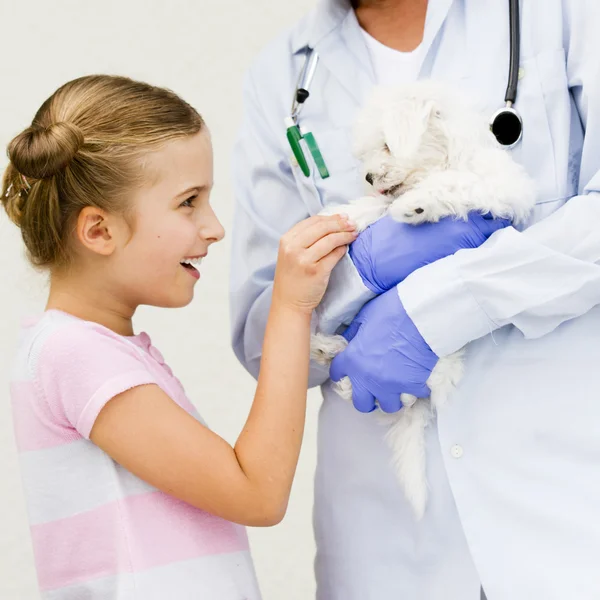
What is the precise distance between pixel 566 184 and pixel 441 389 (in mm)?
354

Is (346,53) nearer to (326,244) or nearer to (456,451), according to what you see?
(326,244)

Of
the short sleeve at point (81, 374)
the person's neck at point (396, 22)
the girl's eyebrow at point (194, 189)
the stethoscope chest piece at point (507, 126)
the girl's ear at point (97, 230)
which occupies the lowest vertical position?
the short sleeve at point (81, 374)

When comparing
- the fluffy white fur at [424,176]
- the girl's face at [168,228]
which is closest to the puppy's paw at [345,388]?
the fluffy white fur at [424,176]

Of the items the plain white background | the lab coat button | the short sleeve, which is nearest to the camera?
the short sleeve

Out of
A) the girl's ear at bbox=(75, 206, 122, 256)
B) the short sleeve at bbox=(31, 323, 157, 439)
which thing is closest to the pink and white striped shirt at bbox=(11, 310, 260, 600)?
the short sleeve at bbox=(31, 323, 157, 439)

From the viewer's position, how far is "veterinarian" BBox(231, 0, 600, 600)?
3.75 feet

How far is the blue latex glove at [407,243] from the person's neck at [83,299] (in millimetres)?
378

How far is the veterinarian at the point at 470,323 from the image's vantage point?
1144 millimetres

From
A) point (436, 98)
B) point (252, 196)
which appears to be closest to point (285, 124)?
point (252, 196)

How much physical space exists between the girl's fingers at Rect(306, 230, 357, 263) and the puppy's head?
0.34ft

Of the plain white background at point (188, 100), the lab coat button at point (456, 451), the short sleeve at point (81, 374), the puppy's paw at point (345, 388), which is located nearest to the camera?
the short sleeve at point (81, 374)

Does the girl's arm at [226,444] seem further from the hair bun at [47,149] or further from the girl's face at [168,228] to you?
the hair bun at [47,149]

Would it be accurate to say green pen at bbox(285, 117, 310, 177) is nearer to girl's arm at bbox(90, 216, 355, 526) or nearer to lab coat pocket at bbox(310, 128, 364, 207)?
lab coat pocket at bbox(310, 128, 364, 207)

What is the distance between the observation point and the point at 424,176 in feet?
4.25
